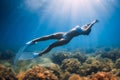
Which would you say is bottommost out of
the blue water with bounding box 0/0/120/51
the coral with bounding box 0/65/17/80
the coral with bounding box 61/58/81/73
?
the coral with bounding box 0/65/17/80

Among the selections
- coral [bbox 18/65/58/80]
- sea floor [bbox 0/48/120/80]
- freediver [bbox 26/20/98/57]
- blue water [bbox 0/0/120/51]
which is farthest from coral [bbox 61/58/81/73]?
blue water [bbox 0/0/120/51]

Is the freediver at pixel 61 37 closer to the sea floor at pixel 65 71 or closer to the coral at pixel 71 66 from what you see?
the sea floor at pixel 65 71

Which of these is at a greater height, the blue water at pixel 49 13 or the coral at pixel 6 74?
the blue water at pixel 49 13

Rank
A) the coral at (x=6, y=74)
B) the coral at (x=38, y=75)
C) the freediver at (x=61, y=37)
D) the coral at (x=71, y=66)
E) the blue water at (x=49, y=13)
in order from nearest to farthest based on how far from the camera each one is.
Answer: the freediver at (x=61, y=37) < the coral at (x=38, y=75) < the coral at (x=6, y=74) < the coral at (x=71, y=66) < the blue water at (x=49, y=13)

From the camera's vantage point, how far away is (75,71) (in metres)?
13.3

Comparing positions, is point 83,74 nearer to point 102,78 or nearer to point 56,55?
point 102,78

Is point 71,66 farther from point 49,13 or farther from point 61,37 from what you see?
point 49,13

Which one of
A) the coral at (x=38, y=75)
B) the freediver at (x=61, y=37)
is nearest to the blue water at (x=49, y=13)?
the coral at (x=38, y=75)

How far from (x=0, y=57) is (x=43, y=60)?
5107 mm

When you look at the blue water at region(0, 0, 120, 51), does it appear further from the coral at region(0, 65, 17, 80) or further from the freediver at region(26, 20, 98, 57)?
the freediver at region(26, 20, 98, 57)

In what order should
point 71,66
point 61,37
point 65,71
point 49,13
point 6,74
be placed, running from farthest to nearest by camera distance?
point 49,13
point 71,66
point 65,71
point 6,74
point 61,37

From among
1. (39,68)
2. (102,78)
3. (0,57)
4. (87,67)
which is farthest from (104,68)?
(0,57)

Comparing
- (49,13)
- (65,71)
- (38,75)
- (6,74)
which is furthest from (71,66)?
(49,13)

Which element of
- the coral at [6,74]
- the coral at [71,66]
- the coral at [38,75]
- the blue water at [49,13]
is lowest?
the coral at [38,75]
